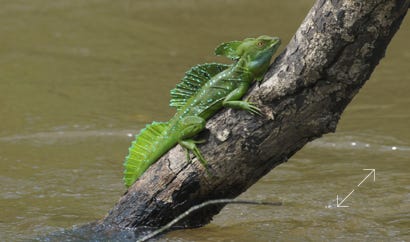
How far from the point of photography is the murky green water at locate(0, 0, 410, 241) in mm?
5293

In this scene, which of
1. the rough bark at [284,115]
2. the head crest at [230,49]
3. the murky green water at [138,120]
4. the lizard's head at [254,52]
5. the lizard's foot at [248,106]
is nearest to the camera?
the rough bark at [284,115]

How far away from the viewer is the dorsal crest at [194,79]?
4707 mm

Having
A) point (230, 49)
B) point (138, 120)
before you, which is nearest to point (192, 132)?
point (230, 49)

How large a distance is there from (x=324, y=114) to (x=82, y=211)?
2018 millimetres

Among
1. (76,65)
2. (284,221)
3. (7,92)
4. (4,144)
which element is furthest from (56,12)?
(284,221)

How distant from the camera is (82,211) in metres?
5.50

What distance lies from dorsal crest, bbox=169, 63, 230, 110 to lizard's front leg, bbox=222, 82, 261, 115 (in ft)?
0.99

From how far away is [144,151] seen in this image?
15.6 feet

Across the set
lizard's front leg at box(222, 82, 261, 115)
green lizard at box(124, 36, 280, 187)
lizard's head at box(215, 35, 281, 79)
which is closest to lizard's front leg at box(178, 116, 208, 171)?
green lizard at box(124, 36, 280, 187)

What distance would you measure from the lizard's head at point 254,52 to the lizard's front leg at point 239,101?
10cm

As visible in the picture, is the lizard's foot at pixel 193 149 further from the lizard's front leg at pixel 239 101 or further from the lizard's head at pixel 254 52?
the lizard's head at pixel 254 52

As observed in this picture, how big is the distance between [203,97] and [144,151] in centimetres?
50

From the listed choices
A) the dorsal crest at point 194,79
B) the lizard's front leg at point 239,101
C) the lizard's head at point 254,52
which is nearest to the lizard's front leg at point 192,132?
the lizard's front leg at point 239,101

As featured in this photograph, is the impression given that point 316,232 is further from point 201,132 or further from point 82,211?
point 82,211
